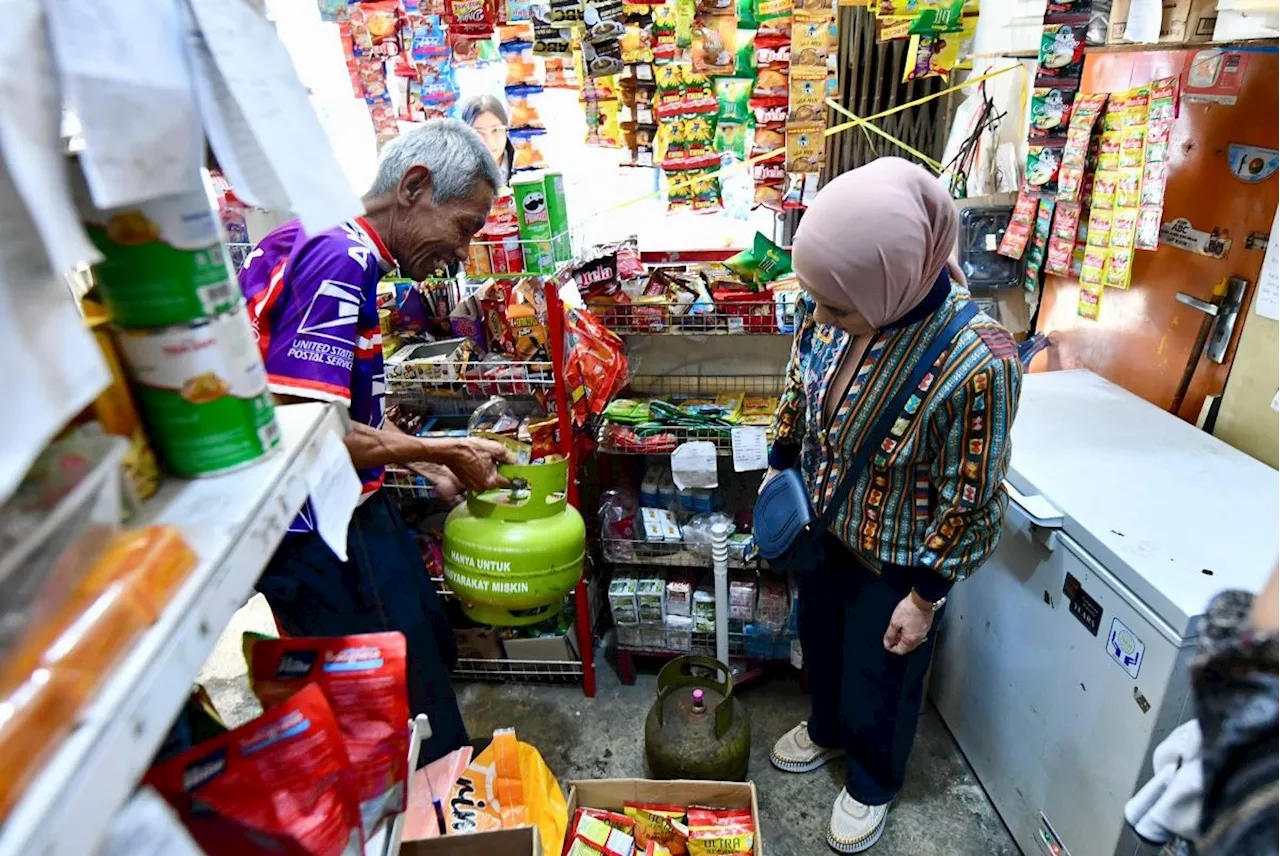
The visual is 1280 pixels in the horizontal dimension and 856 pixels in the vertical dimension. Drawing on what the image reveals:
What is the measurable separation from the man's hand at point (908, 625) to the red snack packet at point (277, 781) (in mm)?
1243

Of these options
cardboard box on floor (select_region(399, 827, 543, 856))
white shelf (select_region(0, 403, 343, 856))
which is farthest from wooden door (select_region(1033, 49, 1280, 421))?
white shelf (select_region(0, 403, 343, 856))

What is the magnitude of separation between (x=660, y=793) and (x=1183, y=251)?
6.24ft

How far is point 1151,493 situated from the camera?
5.21ft

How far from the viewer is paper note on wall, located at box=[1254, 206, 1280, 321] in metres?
1.55

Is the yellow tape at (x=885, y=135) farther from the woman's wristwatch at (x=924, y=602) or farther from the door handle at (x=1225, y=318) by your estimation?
the woman's wristwatch at (x=924, y=602)

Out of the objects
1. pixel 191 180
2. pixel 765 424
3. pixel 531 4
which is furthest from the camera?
pixel 531 4

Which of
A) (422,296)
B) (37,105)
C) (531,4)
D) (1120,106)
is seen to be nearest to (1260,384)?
(1120,106)

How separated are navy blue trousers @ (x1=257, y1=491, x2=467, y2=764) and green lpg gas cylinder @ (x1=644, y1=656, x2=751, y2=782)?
586mm

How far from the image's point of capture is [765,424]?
230 cm

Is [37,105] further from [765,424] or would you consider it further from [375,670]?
[765,424]

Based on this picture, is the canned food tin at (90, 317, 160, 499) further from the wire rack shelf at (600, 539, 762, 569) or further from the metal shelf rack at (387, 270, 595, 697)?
the wire rack shelf at (600, 539, 762, 569)

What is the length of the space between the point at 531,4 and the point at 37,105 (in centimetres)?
269

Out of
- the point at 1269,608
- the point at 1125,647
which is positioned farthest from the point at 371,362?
the point at 1125,647

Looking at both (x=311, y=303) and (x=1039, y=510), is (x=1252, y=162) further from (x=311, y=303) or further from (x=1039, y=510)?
(x=311, y=303)
